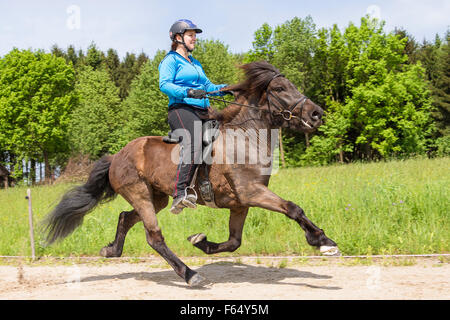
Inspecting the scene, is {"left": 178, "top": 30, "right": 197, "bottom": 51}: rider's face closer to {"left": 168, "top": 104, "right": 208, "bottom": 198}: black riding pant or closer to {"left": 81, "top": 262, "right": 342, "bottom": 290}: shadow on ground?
{"left": 168, "top": 104, "right": 208, "bottom": 198}: black riding pant

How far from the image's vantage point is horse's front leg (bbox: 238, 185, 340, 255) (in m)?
4.50

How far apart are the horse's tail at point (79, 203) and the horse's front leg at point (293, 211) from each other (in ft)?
7.83

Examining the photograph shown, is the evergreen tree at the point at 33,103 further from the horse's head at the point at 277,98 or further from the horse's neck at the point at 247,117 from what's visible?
the horse's head at the point at 277,98

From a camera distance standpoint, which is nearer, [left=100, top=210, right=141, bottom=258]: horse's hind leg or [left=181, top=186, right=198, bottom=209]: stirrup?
[left=181, top=186, right=198, bottom=209]: stirrup

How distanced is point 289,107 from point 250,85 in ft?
2.08

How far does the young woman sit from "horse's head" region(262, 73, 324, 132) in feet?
2.15

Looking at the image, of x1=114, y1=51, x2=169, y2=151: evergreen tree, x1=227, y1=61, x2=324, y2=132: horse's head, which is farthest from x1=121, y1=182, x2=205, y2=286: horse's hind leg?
x1=114, y1=51, x2=169, y2=151: evergreen tree

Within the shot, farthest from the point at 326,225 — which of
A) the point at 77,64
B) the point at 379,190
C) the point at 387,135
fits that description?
the point at 77,64

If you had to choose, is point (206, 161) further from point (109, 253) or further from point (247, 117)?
point (109, 253)

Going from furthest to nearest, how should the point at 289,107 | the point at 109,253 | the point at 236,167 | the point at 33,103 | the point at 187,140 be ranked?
the point at 33,103 < the point at 109,253 < the point at 187,140 < the point at 236,167 < the point at 289,107

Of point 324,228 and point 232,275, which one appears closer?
point 232,275

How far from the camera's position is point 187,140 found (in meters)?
5.29

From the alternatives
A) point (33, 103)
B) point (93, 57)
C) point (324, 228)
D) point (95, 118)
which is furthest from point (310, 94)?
point (324, 228)

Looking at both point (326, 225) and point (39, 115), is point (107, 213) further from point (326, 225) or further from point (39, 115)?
point (39, 115)
